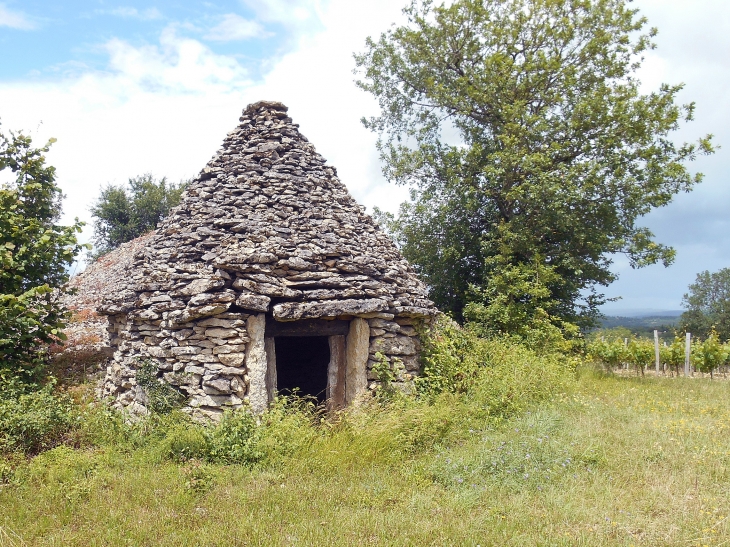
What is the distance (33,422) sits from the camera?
6.16m

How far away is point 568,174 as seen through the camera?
12.1 m

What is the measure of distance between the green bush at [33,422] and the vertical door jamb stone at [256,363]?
2.19m

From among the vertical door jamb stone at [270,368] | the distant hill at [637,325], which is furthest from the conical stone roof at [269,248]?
the distant hill at [637,325]

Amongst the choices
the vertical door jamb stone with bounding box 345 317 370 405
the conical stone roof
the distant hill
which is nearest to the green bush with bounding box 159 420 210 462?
the conical stone roof

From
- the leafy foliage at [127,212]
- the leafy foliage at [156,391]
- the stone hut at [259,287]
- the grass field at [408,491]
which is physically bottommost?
the grass field at [408,491]

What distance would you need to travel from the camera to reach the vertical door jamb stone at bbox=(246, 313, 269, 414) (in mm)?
6477

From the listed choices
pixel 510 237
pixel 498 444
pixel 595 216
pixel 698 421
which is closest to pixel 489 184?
pixel 510 237

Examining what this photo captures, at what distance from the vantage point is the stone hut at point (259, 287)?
6566 mm

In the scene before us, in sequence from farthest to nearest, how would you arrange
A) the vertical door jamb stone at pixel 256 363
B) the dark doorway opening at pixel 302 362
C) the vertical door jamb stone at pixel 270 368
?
the dark doorway opening at pixel 302 362
the vertical door jamb stone at pixel 270 368
the vertical door jamb stone at pixel 256 363

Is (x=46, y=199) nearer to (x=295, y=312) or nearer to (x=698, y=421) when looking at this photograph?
(x=295, y=312)

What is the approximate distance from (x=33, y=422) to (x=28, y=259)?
252 cm

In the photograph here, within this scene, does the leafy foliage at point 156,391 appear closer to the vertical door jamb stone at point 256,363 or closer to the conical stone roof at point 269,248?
the conical stone roof at point 269,248

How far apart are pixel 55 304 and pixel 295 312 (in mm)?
3791

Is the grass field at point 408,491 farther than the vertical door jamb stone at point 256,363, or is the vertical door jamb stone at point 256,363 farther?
the vertical door jamb stone at point 256,363
